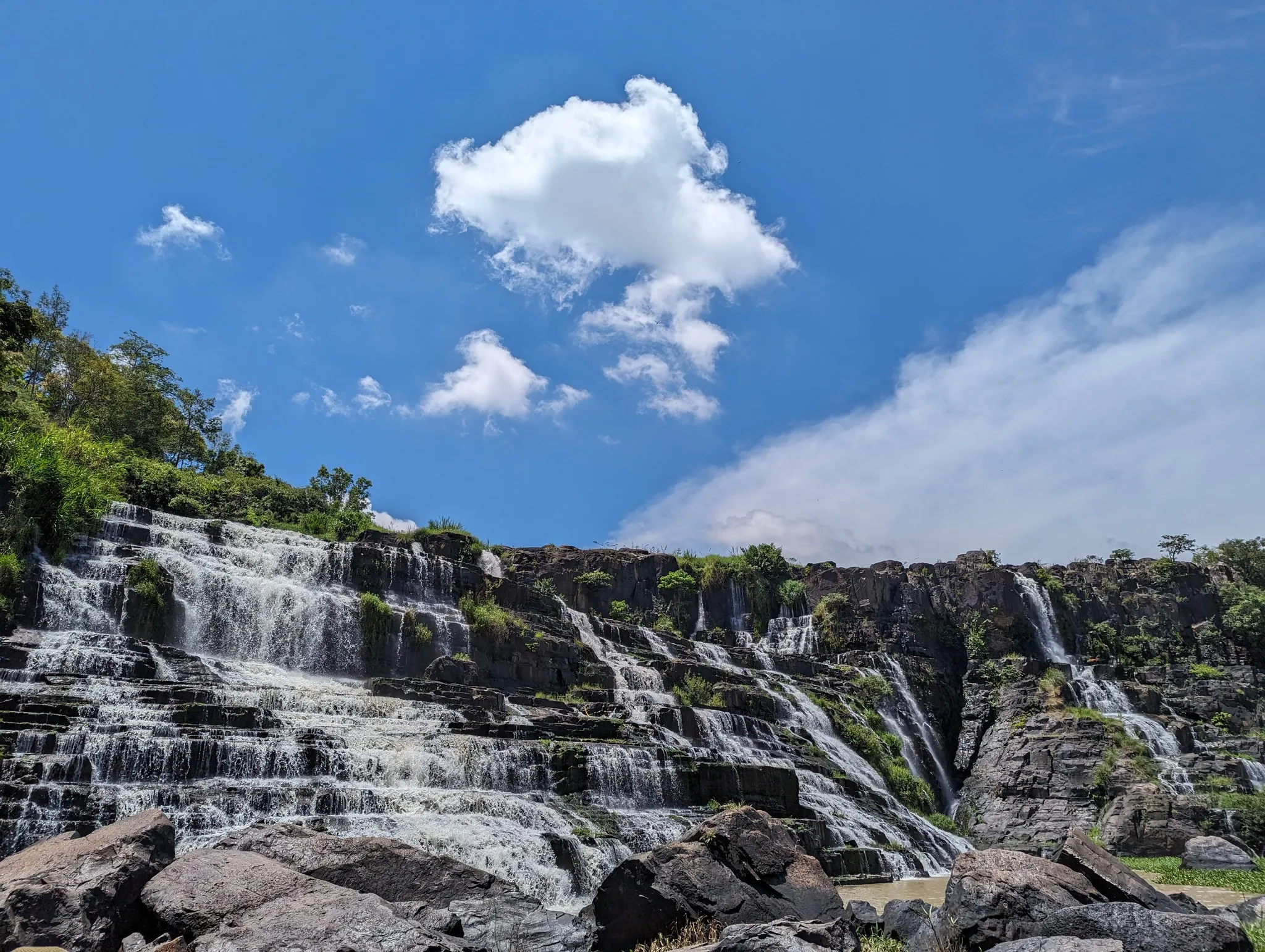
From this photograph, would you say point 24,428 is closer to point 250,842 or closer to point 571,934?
point 250,842

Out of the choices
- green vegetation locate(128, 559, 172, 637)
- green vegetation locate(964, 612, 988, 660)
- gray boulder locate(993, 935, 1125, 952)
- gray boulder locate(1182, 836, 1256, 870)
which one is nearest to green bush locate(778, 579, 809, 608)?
green vegetation locate(964, 612, 988, 660)

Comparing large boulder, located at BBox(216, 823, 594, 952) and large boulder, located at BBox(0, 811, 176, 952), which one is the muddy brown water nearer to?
large boulder, located at BBox(216, 823, 594, 952)

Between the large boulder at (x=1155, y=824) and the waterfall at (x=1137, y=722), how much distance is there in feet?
7.79

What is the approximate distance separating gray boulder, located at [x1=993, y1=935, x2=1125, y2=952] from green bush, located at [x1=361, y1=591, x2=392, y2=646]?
23.9m

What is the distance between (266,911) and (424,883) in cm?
386

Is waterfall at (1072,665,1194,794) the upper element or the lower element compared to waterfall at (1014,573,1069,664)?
lower

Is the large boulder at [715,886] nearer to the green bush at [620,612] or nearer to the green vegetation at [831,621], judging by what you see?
the green bush at [620,612]

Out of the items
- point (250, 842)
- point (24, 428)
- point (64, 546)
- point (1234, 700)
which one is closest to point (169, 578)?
point (64, 546)

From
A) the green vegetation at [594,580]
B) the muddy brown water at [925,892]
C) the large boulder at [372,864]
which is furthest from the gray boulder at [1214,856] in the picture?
the green vegetation at [594,580]

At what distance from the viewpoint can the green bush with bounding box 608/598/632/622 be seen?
47.9 meters

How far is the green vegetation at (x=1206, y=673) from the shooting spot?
129 ft

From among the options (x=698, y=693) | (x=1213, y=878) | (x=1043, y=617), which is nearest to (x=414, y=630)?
(x=698, y=693)

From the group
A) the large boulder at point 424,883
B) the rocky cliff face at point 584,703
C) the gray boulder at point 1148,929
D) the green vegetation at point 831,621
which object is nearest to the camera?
the gray boulder at point 1148,929

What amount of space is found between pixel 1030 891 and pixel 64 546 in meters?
26.1
